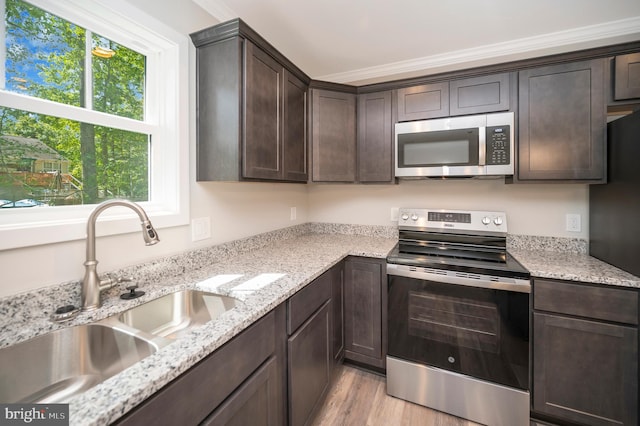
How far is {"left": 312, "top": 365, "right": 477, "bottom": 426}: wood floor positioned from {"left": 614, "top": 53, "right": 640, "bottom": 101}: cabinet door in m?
2.17

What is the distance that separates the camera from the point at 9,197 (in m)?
1.01

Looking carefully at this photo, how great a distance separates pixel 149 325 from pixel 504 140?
7.62 feet

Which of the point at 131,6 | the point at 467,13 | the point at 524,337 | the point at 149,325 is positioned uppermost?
the point at 467,13

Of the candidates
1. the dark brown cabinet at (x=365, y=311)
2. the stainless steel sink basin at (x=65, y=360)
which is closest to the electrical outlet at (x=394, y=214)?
the dark brown cabinet at (x=365, y=311)

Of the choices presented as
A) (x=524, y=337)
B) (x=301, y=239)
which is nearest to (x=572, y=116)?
(x=524, y=337)

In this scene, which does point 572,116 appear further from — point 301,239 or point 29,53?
point 29,53

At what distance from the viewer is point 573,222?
2.00 m

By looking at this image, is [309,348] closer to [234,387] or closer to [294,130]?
[234,387]

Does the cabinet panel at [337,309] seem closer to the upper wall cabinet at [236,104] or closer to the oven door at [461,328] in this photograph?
the oven door at [461,328]

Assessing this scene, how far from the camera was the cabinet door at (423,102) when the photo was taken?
205 cm

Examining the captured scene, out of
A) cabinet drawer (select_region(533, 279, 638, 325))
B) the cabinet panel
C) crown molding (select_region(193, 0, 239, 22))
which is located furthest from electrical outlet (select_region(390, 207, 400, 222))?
crown molding (select_region(193, 0, 239, 22))

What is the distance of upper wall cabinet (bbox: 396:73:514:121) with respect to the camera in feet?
6.25

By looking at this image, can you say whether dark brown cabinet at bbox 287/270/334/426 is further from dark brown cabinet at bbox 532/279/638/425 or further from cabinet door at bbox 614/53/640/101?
cabinet door at bbox 614/53/640/101

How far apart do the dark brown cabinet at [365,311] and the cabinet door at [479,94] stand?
4.18ft
